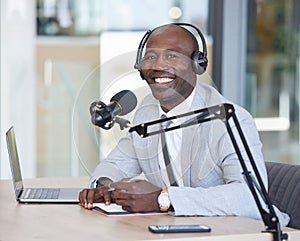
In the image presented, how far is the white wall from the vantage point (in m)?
4.99

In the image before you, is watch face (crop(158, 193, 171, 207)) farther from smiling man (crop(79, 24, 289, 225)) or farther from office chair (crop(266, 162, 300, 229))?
office chair (crop(266, 162, 300, 229))

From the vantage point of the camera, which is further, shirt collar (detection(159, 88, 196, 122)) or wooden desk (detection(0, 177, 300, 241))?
shirt collar (detection(159, 88, 196, 122))

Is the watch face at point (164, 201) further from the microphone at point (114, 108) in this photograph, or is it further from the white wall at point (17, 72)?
the white wall at point (17, 72)

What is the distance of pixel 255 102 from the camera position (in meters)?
5.16

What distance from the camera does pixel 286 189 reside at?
283 centimetres

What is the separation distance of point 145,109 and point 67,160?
2.76m

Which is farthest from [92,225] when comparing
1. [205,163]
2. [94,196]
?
[205,163]

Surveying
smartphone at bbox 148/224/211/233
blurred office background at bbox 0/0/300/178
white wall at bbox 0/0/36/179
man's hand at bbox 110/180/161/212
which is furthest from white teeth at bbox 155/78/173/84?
white wall at bbox 0/0/36/179

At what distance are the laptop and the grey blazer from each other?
231mm

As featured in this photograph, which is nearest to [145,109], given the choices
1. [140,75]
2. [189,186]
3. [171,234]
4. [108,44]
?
[140,75]

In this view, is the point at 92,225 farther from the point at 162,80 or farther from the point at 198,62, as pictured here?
the point at 198,62

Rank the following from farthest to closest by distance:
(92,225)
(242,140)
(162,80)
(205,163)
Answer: (205,163)
(162,80)
(92,225)
(242,140)

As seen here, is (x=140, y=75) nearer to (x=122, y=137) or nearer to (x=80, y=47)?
(x=122, y=137)

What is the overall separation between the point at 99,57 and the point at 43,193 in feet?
7.76
